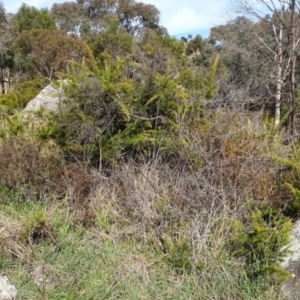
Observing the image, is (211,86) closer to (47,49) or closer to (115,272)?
(115,272)

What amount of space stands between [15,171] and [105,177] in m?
0.96

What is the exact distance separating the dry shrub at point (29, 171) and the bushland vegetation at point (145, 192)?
0.5 inches

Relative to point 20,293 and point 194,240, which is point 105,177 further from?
point 20,293

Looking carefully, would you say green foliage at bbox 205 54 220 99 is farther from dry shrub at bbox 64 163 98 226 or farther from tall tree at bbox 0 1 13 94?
tall tree at bbox 0 1 13 94

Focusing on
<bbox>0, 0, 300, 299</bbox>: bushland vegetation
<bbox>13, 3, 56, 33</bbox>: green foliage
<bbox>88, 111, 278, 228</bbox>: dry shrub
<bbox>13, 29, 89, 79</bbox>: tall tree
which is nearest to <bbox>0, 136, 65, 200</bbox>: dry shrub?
<bbox>0, 0, 300, 299</bbox>: bushland vegetation

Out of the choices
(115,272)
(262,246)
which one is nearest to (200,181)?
(262,246)

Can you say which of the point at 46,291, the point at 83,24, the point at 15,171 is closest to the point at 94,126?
the point at 15,171

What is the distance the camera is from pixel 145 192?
409cm

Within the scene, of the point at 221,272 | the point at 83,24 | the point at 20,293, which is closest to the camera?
the point at 20,293

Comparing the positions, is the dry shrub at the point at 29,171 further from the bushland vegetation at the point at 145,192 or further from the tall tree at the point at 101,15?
the tall tree at the point at 101,15

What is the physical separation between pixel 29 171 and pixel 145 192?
133 cm

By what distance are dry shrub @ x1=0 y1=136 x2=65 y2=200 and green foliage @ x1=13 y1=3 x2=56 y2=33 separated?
21.9m

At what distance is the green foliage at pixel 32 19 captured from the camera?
24.9 m

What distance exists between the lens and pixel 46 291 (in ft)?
9.97
